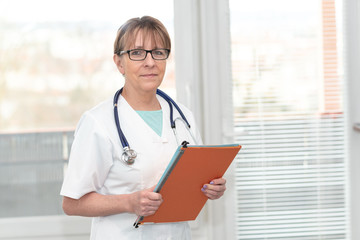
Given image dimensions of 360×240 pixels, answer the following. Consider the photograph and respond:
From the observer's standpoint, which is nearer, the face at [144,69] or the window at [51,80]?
the face at [144,69]

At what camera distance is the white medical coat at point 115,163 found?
139cm

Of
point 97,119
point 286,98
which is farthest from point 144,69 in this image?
point 286,98

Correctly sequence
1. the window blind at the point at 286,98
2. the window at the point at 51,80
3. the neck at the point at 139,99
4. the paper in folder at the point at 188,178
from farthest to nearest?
the window at the point at 51,80
the window blind at the point at 286,98
the neck at the point at 139,99
the paper in folder at the point at 188,178

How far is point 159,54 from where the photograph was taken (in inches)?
57.1

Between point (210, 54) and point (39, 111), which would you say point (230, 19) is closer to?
point (210, 54)

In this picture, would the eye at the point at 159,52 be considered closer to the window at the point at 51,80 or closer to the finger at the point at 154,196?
the finger at the point at 154,196

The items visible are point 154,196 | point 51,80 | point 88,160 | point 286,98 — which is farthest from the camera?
point 51,80

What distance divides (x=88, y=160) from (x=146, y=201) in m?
0.22

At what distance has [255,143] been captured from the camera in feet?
7.55

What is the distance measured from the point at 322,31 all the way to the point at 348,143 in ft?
1.80

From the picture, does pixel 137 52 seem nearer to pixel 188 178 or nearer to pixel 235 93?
pixel 188 178

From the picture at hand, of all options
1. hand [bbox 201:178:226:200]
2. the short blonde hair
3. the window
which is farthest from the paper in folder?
the window

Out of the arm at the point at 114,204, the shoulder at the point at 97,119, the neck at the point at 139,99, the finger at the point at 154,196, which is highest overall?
the neck at the point at 139,99

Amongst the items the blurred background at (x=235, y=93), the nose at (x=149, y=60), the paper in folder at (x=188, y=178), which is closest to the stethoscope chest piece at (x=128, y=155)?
the paper in folder at (x=188, y=178)
